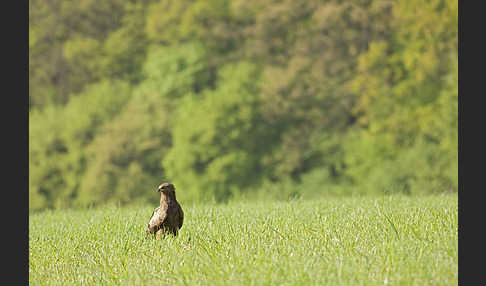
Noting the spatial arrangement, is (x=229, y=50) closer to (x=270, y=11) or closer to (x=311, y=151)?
(x=270, y=11)

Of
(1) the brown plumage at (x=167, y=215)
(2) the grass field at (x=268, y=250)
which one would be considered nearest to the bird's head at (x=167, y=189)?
(1) the brown plumage at (x=167, y=215)

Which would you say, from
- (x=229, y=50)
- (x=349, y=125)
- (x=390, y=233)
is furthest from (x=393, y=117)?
(x=390, y=233)

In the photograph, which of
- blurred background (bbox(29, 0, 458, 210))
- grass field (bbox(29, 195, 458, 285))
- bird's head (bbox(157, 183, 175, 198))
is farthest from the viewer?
blurred background (bbox(29, 0, 458, 210))

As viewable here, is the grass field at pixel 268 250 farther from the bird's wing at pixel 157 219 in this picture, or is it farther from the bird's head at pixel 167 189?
the bird's head at pixel 167 189

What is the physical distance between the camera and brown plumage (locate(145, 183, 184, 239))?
538cm

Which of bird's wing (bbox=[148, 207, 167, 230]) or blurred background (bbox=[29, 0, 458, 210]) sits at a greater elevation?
blurred background (bbox=[29, 0, 458, 210])

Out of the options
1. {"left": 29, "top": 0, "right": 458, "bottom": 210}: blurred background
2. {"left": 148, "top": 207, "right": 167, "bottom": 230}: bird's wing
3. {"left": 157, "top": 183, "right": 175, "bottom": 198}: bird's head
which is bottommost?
{"left": 148, "top": 207, "right": 167, "bottom": 230}: bird's wing

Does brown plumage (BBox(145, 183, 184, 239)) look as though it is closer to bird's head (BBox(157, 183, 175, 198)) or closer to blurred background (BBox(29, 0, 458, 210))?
bird's head (BBox(157, 183, 175, 198))

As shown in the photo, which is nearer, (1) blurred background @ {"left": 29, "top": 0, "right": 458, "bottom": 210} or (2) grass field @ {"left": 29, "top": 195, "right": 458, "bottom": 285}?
(2) grass field @ {"left": 29, "top": 195, "right": 458, "bottom": 285}

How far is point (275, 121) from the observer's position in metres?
25.1

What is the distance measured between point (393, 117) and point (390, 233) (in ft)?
59.8

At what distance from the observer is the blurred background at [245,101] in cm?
2273

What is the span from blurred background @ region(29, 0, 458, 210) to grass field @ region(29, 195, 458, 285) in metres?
14.0

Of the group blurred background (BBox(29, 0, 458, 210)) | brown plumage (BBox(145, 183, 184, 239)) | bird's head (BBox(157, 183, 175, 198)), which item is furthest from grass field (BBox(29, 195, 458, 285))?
blurred background (BBox(29, 0, 458, 210))
